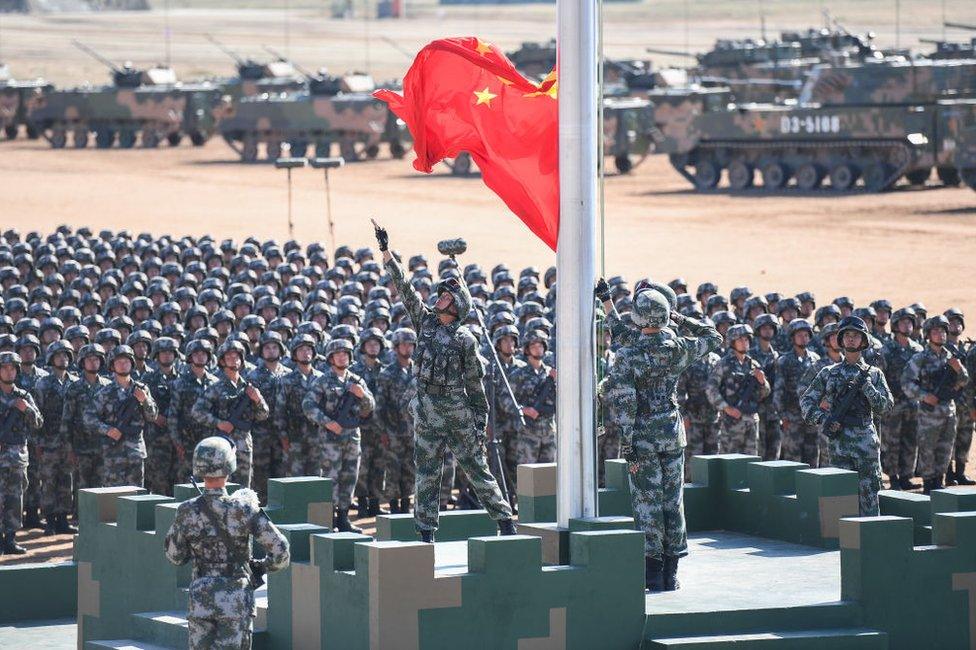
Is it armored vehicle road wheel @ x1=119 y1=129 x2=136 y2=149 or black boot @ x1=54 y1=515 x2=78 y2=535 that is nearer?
black boot @ x1=54 y1=515 x2=78 y2=535

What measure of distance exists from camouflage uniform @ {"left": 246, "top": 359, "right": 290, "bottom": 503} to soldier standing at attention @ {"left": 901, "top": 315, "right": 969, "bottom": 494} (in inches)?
187

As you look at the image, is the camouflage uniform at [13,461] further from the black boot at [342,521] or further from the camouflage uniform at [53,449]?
the black boot at [342,521]

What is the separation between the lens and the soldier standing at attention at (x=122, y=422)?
15.2m

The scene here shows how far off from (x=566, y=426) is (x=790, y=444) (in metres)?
6.45

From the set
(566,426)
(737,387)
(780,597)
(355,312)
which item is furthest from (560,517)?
(355,312)

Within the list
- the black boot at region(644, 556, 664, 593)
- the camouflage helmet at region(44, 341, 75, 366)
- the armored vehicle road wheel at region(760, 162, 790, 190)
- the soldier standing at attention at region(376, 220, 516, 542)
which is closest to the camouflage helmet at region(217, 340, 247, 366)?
the camouflage helmet at region(44, 341, 75, 366)

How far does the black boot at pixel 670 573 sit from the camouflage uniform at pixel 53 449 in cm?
617

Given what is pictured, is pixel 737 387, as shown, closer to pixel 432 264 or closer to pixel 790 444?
pixel 790 444

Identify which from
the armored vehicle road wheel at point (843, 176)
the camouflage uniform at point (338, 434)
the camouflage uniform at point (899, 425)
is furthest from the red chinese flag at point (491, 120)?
the armored vehicle road wheel at point (843, 176)

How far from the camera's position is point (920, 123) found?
125 ft

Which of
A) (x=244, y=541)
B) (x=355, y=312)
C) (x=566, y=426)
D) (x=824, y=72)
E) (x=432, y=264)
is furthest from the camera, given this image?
(x=824, y=72)

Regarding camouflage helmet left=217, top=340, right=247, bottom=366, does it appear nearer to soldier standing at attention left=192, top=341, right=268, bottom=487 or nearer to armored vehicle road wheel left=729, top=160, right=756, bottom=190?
soldier standing at attention left=192, top=341, right=268, bottom=487

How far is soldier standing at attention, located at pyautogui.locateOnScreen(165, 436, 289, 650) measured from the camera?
9164 millimetres

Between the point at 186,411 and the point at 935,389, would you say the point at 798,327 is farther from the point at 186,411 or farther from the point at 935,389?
the point at 186,411
